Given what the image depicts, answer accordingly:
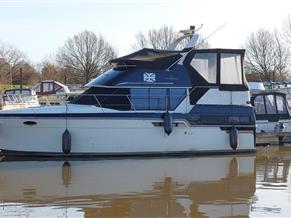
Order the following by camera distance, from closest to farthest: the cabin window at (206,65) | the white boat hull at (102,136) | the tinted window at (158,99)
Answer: the white boat hull at (102,136) < the tinted window at (158,99) < the cabin window at (206,65)

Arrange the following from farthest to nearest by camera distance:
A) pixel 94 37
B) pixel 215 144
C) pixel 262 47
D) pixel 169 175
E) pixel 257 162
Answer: pixel 94 37
pixel 262 47
pixel 215 144
pixel 257 162
pixel 169 175

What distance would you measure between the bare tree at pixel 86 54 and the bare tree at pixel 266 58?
19.2m

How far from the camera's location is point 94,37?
70188 millimetres

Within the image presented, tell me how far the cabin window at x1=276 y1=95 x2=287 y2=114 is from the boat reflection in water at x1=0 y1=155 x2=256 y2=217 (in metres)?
4.15

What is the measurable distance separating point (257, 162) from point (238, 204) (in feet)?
17.3

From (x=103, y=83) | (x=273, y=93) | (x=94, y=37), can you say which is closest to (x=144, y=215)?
(x=103, y=83)

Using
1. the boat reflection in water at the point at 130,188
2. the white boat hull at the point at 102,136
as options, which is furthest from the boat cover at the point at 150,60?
the boat reflection in water at the point at 130,188

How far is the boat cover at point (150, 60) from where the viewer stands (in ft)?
47.9

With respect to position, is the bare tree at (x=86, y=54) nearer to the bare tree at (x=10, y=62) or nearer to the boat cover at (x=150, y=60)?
the bare tree at (x=10, y=62)

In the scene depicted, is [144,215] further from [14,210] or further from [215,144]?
[215,144]

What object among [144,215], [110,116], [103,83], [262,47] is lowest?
[144,215]

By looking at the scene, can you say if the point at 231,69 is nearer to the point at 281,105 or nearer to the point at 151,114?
A: the point at 151,114

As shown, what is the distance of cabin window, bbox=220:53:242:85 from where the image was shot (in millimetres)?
15070

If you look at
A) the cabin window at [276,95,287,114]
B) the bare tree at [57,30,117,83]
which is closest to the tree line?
the bare tree at [57,30,117,83]
